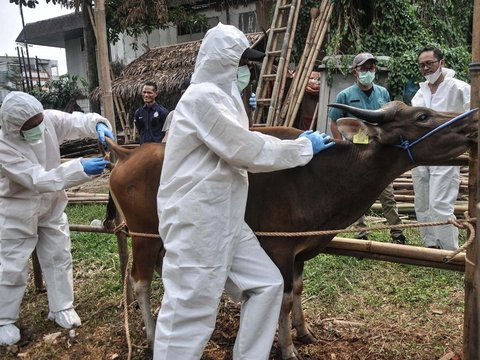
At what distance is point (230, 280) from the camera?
9.12 feet

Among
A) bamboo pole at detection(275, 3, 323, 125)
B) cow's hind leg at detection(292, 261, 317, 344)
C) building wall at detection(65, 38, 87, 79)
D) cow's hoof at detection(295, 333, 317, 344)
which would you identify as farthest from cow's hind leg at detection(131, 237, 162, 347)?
building wall at detection(65, 38, 87, 79)

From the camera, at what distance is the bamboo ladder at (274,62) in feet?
31.8

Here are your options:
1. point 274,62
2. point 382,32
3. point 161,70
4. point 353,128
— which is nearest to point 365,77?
point 353,128

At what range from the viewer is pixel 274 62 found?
10656mm

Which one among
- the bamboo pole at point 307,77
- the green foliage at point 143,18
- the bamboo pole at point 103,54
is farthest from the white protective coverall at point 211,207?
the green foliage at point 143,18

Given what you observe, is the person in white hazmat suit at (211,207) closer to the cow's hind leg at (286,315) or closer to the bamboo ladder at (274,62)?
the cow's hind leg at (286,315)

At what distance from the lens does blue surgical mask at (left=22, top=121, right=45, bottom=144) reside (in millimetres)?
3828

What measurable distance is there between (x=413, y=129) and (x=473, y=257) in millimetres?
846

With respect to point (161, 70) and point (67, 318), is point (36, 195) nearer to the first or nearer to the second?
point (67, 318)

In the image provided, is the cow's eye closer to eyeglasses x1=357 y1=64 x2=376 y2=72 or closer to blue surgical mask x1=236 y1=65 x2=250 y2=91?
blue surgical mask x1=236 y1=65 x2=250 y2=91

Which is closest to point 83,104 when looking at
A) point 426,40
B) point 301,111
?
point 301,111

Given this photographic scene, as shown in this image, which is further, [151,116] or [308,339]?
[151,116]

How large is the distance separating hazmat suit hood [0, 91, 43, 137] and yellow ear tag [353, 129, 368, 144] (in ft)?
8.20

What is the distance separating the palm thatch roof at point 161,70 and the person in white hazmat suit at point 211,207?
932cm
